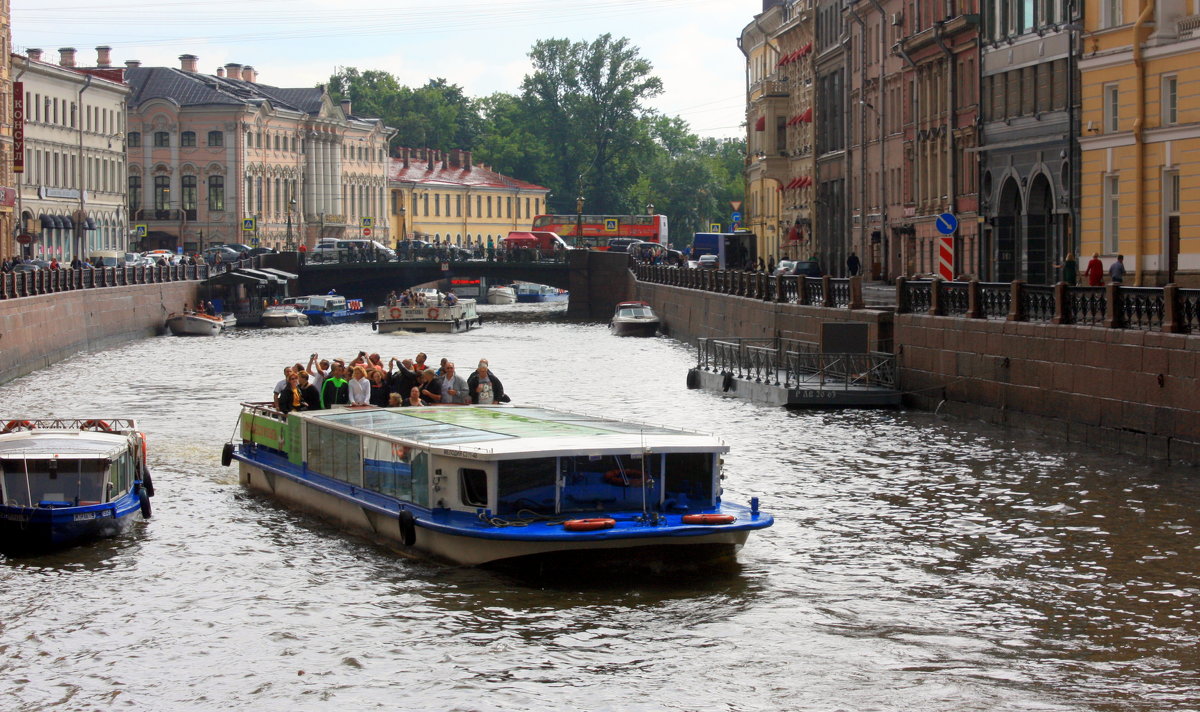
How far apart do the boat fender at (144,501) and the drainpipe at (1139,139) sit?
74.1 feet

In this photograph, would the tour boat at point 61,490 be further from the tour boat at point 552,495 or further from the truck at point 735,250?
the truck at point 735,250

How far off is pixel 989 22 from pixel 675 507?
116ft

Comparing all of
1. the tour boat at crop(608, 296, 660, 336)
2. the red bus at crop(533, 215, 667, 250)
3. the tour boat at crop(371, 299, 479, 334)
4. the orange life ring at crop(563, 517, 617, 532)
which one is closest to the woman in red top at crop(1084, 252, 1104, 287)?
the orange life ring at crop(563, 517, 617, 532)

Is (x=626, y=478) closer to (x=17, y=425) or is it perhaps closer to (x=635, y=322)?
(x=17, y=425)

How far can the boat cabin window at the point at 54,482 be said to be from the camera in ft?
74.3

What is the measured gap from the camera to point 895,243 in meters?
67.3

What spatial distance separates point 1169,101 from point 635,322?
126 feet

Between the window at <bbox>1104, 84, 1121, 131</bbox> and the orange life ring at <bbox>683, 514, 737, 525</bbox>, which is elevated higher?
the window at <bbox>1104, 84, 1121, 131</bbox>

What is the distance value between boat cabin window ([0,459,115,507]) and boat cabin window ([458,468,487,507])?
500 centimetres

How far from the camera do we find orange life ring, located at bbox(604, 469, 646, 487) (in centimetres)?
2069

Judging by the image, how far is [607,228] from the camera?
123500 mm

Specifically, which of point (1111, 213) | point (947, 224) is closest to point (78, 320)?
point (947, 224)

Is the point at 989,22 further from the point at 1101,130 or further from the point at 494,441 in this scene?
the point at 494,441

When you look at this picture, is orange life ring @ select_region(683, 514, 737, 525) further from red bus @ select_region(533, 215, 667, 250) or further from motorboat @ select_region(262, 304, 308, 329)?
red bus @ select_region(533, 215, 667, 250)
